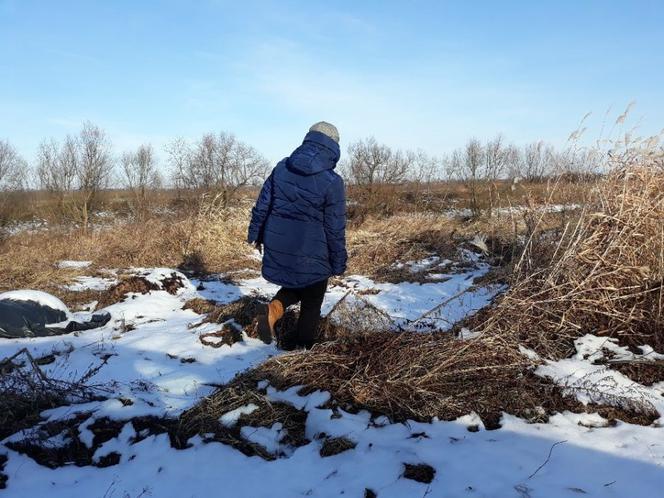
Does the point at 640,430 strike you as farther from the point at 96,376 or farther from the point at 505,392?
the point at 96,376

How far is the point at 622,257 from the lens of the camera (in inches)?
151

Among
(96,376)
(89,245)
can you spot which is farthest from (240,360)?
(89,245)

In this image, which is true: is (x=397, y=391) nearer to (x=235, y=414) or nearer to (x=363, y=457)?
(x=363, y=457)

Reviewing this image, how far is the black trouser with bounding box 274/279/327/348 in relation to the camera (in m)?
3.71

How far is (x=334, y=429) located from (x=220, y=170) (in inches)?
617

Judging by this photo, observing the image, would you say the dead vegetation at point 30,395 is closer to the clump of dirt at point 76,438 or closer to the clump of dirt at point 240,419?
the clump of dirt at point 76,438

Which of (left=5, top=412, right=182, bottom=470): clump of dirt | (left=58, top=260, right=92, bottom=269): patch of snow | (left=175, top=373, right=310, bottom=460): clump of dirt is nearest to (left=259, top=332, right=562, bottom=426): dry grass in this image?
(left=175, top=373, right=310, bottom=460): clump of dirt

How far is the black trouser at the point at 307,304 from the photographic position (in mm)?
3715

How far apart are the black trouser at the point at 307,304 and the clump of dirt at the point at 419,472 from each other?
5.55 ft

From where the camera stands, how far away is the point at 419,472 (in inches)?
82.9

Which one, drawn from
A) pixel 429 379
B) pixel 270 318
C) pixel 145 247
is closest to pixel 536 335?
pixel 429 379

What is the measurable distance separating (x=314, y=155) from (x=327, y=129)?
28 centimetres

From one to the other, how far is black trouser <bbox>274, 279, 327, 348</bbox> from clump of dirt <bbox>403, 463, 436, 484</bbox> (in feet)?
5.55

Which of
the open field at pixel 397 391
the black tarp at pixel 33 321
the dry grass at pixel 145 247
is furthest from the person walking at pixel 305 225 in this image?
the dry grass at pixel 145 247
